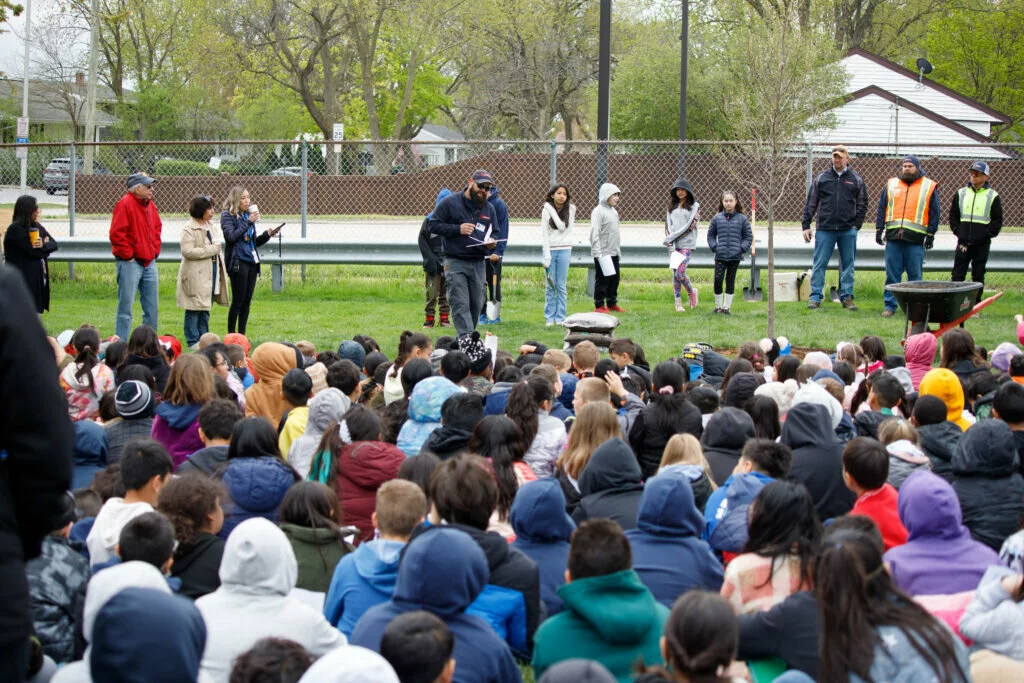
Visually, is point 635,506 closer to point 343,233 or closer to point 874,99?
point 343,233

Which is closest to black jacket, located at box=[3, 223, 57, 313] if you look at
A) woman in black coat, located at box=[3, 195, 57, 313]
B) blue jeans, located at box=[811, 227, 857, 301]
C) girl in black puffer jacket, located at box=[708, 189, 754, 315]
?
woman in black coat, located at box=[3, 195, 57, 313]

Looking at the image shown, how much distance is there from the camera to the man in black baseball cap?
13898 mm

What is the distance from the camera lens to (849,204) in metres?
14.5

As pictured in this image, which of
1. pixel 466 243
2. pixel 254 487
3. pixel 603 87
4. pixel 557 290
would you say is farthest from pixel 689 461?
pixel 603 87

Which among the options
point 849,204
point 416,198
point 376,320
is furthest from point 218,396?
point 416,198

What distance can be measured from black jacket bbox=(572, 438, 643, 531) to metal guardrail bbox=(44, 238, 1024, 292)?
975 cm

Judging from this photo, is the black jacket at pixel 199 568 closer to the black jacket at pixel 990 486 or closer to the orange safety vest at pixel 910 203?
the black jacket at pixel 990 486

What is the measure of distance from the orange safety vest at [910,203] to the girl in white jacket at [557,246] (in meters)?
3.90

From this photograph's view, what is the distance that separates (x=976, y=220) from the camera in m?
13.9

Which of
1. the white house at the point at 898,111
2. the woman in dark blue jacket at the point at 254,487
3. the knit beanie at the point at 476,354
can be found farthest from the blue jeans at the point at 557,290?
the white house at the point at 898,111

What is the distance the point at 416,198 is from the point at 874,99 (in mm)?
23000

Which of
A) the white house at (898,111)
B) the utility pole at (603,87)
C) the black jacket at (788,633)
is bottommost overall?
the black jacket at (788,633)

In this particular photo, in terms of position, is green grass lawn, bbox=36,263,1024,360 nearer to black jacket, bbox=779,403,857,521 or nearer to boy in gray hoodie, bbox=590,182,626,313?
boy in gray hoodie, bbox=590,182,626,313

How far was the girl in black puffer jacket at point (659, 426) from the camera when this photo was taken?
23.3 ft
